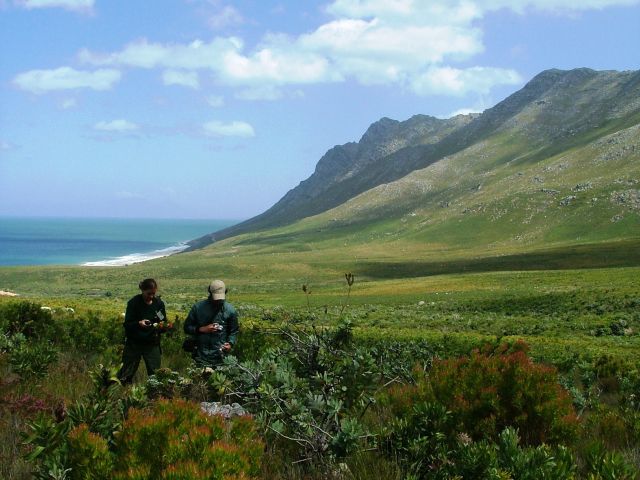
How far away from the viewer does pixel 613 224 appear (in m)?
125

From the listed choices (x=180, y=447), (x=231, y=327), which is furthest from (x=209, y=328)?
(x=180, y=447)

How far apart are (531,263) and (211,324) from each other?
9174cm

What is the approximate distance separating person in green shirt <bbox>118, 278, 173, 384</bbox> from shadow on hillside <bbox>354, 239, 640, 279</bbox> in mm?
83555

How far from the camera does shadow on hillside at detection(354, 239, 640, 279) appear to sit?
278 ft

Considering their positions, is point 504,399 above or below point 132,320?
below

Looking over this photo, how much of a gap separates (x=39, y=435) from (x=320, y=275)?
107341 mm

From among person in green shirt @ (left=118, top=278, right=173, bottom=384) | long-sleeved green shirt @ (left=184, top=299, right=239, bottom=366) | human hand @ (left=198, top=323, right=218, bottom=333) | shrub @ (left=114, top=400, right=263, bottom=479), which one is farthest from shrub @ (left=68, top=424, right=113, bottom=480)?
person in green shirt @ (left=118, top=278, right=173, bottom=384)

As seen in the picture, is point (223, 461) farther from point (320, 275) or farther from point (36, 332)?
point (320, 275)

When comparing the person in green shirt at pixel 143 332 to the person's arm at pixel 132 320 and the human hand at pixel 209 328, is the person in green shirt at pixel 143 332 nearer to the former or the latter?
the person's arm at pixel 132 320

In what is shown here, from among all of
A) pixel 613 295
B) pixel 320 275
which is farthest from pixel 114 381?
pixel 320 275

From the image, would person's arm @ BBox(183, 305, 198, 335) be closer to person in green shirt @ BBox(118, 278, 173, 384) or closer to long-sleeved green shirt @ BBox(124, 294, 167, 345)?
person in green shirt @ BBox(118, 278, 173, 384)

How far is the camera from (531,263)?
303ft

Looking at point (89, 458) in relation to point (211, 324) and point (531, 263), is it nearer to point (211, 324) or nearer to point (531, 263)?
point (211, 324)

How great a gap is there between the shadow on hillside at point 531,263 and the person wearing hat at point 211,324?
83002mm
